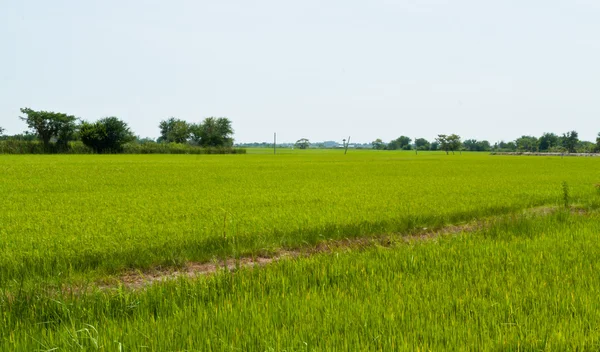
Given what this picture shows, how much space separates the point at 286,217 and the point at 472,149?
19179cm

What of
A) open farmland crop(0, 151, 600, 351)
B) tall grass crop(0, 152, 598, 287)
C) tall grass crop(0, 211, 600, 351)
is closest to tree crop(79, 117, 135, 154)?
tall grass crop(0, 152, 598, 287)

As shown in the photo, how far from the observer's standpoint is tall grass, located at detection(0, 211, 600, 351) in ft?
9.23

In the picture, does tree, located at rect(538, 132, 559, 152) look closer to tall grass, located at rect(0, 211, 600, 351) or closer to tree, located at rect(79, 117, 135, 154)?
tree, located at rect(79, 117, 135, 154)

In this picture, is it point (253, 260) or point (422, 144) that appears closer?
point (253, 260)

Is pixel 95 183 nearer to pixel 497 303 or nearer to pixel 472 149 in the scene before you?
pixel 497 303

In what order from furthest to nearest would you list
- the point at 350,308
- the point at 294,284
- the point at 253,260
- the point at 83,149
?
the point at 83,149, the point at 253,260, the point at 294,284, the point at 350,308

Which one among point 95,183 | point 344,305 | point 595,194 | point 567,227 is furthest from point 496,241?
point 95,183

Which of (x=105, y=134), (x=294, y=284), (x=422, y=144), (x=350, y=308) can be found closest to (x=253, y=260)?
(x=294, y=284)

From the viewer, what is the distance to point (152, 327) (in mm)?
3104

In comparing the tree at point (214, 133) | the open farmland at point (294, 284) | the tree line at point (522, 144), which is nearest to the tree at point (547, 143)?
the tree line at point (522, 144)

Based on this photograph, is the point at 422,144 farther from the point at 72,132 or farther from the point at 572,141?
the point at 72,132

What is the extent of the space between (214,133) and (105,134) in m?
39.7

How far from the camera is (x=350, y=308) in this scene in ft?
11.2

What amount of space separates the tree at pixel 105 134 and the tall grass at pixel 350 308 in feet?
225
